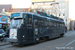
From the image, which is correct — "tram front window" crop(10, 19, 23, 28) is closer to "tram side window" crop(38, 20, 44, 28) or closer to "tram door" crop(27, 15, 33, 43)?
"tram door" crop(27, 15, 33, 43)

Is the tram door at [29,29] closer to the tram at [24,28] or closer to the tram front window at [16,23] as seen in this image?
the tram at [24,28]

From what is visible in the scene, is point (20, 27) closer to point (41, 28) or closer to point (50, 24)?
point (41, 28)

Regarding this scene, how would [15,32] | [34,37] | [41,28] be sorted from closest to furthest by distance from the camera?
[15,32]
[34,37]
[41,28]

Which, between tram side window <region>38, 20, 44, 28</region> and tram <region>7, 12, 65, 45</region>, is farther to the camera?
tram side window <region>38, 20, 44, 28</region>

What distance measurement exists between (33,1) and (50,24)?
54254 mm

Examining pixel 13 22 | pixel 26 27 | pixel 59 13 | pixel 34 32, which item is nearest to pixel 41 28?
pixel 34 32

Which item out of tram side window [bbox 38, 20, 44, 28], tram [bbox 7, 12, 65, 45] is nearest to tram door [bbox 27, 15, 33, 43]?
tram [bbox 7, 12, 65, 45]

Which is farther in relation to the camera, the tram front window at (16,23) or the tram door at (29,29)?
the tram door at (29,29)

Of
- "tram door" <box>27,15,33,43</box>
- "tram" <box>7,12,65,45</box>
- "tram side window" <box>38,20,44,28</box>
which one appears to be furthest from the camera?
"tram side window" <box>38,20,44,28</box>

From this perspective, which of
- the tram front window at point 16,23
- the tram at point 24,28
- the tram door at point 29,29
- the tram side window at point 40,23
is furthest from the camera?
→ the tram side window at point 40,23

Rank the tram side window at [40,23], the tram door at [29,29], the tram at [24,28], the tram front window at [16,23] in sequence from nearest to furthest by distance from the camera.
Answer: the tram at [24,28] < the tram front window at [16,23] < the tram door at [29,29] < the tram side window at [40,23]

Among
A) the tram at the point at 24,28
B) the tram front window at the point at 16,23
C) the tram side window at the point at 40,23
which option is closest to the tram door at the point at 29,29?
the tram at the point at 24,28

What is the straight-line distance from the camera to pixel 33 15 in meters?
10.9

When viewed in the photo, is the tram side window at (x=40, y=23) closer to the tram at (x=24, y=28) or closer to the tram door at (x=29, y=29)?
the tram at (x=24, y=28)
